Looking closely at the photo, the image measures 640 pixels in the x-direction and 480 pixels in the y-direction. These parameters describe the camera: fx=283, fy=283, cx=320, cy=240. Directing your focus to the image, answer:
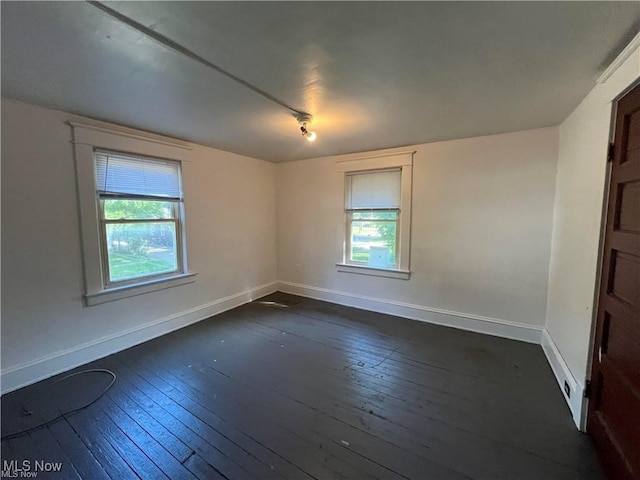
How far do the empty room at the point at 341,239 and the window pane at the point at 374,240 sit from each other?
0.04 metres

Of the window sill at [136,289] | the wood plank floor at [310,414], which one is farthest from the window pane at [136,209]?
the wood plank floor at [310,414]

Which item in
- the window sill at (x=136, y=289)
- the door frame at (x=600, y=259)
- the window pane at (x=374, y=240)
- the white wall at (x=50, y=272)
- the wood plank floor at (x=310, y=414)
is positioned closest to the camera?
the wood plank floor at (x=310, y=414)

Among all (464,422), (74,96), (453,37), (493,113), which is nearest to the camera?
(453,37)

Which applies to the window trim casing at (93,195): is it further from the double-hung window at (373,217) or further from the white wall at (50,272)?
the double-hung window at (373,217)

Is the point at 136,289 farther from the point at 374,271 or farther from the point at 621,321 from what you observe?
the point at 621,321

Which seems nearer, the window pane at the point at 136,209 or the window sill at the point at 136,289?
the window sill at the point at 136,289

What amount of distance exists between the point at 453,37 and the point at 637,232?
1.38 meters

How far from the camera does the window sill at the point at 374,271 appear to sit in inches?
154

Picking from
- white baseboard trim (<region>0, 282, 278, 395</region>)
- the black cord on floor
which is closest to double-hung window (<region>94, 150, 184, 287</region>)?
white baseboard trim (<region>0, 282, 278, 395</region>)

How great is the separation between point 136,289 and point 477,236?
3974 millimetres

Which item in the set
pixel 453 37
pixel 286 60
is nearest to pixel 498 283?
pixel 453 37

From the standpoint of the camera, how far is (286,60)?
5.47 feet

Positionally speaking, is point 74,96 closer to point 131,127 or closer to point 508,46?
point 131,127

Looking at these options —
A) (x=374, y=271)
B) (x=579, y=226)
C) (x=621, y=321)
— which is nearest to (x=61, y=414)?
(x=374, y=271)
